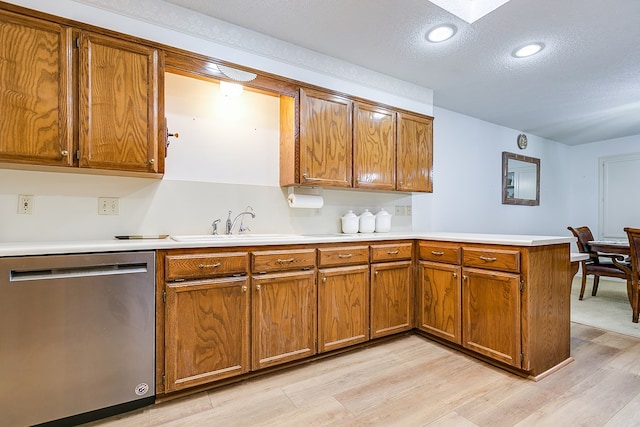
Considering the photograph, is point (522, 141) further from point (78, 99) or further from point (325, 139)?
point (78, 99)

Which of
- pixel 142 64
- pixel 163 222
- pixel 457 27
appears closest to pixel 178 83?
pixel 142 64

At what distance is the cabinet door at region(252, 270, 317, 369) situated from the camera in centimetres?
205

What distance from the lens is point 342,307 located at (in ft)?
7.90

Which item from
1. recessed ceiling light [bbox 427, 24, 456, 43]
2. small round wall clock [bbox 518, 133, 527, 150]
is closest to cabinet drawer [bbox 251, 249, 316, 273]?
recessed ceiling light [bbox 427, 24, 456, 43]

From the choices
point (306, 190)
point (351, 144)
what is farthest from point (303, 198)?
point (351, 144)

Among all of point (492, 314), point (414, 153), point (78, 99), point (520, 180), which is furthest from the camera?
point (520, 180)

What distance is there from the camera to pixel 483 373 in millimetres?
2164

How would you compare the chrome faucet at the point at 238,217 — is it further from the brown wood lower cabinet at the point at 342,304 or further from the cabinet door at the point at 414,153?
the cabinet door at the point at 414,153

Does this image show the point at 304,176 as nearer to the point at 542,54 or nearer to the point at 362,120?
the point at 362,120

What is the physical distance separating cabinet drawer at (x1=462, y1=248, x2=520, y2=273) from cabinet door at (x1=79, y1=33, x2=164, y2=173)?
89.0 inches

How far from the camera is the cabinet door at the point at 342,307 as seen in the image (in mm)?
2318

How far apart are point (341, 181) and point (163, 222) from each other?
1.43 m

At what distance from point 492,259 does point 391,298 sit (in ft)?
2.82

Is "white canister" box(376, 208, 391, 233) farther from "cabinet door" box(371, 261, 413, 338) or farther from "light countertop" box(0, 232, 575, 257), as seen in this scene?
"cabinet door" box(371, 261, 413, 338)
